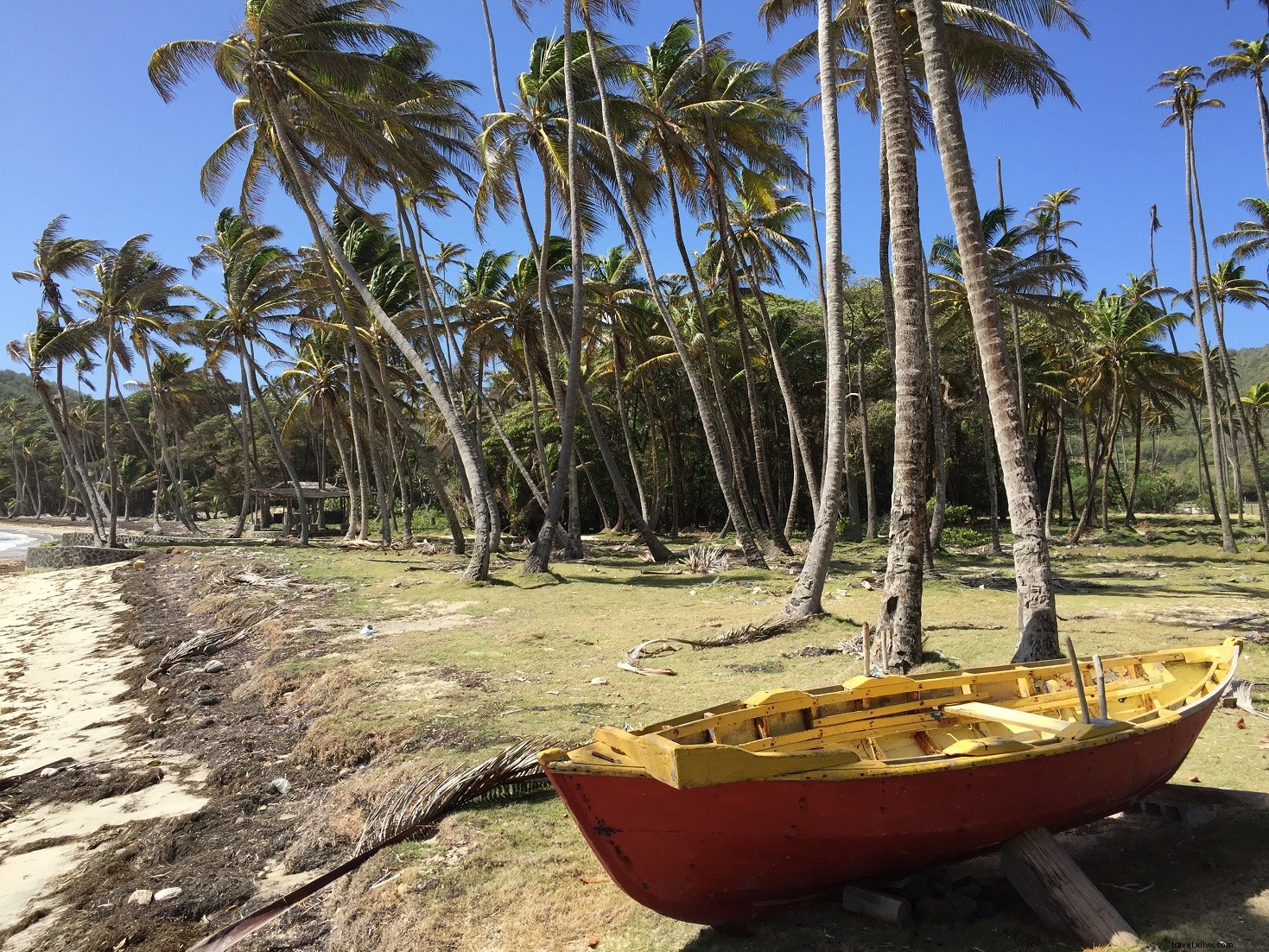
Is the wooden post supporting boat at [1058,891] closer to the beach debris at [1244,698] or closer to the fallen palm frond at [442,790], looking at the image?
the fallen palm frond at [442,790]

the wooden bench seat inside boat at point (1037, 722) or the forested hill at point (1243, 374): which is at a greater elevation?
the forested hill at point (1243, 374)

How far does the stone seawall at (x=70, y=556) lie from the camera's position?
92.2ft

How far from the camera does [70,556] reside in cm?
2817

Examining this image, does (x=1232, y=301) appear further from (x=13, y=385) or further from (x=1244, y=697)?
(x=13, y=385)

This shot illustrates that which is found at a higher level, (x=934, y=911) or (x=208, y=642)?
(x=208, y=642)

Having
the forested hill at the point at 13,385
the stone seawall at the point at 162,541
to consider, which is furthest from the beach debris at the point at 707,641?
the forested hill at the point at 13,385

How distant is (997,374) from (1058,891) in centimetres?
496

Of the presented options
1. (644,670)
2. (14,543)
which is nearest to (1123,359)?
(644,670)


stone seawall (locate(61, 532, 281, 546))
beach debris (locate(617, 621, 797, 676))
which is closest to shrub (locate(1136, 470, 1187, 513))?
beach debris (locate(617, 621, 797, 676))

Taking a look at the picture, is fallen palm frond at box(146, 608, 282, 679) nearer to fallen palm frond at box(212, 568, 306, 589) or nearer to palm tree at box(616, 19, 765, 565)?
fallen palm frond at box(212, 568, 306, 589)

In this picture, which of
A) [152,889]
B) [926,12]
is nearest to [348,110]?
[926,12]

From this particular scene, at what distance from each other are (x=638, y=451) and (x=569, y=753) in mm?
32737

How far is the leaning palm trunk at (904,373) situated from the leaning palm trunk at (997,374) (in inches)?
17.5

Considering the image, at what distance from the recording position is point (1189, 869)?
4.18m
